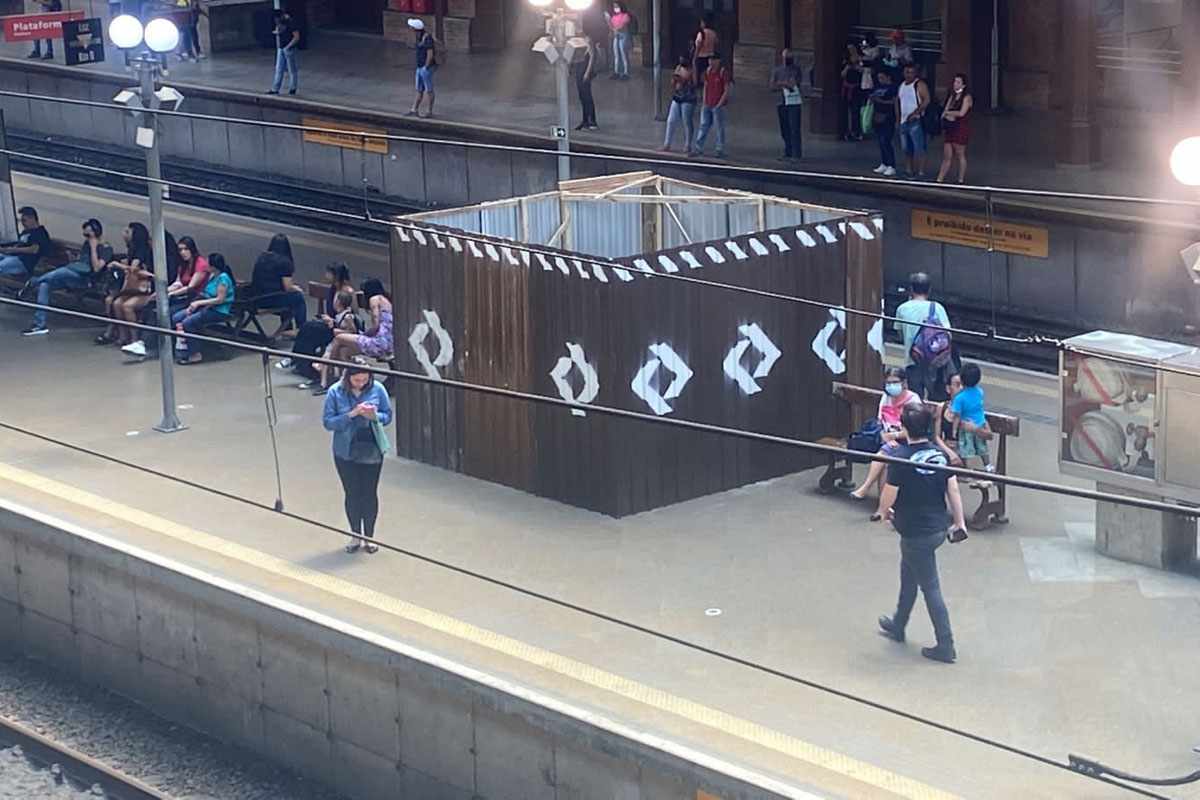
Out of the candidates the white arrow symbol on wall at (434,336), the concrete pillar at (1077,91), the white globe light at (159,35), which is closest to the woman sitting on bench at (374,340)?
the white arrow symbol on wall at (434,336)

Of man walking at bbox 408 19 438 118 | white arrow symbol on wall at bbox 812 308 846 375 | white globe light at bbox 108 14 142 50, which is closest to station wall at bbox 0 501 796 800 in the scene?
white globe light at bbox 108 14 142 50

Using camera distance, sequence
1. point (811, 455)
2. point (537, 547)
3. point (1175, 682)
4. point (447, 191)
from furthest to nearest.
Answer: point (447, 191) → point (811, 455) → point (537, 547) → point (1175, 682)

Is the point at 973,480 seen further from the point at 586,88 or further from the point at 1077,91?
the point at 586,88

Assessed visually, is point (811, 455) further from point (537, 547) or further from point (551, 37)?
point (551, 37)

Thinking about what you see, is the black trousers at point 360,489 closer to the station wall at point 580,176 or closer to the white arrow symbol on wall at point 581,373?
the white arrow symbol on wall at point 581,373

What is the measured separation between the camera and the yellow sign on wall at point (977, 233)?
67.3 ft

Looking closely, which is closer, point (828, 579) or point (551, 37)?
point (828, 579)

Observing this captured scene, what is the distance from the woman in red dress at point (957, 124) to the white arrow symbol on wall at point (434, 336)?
893cm

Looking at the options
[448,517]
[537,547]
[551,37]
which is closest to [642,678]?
[537,547]

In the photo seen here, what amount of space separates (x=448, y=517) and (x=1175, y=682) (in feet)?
16.9

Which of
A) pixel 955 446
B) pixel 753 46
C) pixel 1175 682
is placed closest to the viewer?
pixel 1175 682

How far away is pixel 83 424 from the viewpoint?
53.6ft

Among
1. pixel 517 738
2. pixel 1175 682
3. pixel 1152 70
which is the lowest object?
pixel 517 738

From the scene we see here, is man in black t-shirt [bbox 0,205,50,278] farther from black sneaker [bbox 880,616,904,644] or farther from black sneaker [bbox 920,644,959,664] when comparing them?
black sneaker [bbox 920,644,959,664]
